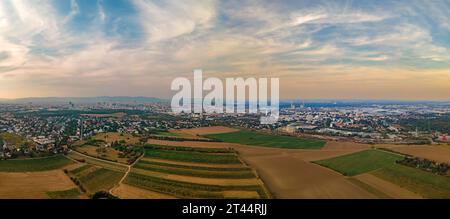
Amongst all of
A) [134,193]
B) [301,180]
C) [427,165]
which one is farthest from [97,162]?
[427,165]

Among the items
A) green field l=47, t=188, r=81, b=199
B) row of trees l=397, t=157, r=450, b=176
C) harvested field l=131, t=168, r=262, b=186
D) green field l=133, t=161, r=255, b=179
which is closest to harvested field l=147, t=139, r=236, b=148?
green field l=133, t=161, r=255, b=179

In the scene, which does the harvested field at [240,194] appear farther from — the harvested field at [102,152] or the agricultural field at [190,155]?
the harvested field at [102,152]

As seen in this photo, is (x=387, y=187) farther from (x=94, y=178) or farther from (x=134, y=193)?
(x=94, y=178)

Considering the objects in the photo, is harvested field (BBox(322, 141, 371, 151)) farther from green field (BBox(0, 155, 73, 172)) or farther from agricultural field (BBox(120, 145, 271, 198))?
green field (BBox(0, 155, 73, 172))

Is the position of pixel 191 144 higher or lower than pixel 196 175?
higher

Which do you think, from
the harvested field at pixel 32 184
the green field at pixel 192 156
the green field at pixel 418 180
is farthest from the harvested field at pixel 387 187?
the harvested field at pixel 32 184

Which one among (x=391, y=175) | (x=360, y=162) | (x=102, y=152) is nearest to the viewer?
(x=391, y=175)
